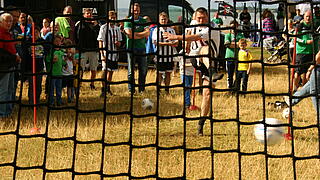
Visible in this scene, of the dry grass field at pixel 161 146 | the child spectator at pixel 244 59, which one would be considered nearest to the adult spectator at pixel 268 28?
the child spectator at pixel 244 59

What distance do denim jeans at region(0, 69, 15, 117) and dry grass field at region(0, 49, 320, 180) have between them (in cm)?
20

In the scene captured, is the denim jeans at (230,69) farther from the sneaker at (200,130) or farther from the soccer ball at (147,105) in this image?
the sneaker at (200,130)

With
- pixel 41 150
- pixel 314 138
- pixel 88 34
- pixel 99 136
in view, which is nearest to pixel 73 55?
pixel 88 34

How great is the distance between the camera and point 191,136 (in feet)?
Answer: 27.7

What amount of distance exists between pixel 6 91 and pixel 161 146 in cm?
278

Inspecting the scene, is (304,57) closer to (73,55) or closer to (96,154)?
(73,55)

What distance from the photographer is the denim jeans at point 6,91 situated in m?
9.24

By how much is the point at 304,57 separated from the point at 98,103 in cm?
394

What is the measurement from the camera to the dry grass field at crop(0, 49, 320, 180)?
584cm

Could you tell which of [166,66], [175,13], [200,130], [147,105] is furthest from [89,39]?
[175,13]

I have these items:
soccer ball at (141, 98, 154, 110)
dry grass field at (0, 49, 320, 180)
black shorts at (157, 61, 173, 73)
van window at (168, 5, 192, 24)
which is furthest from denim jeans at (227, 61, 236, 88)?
van window at (168, 5, 192, 24)

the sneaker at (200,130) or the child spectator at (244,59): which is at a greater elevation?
the child spectator at (244,59)

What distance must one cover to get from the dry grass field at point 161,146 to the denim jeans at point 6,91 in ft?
0.66

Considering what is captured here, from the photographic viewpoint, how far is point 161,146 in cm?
789
